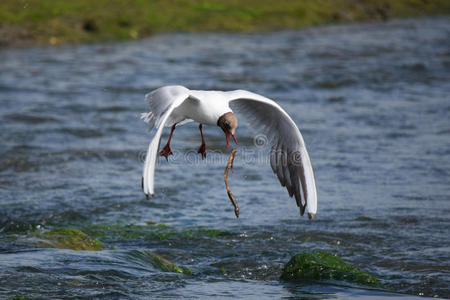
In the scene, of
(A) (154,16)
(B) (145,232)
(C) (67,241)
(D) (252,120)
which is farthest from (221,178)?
(A) (154,16)

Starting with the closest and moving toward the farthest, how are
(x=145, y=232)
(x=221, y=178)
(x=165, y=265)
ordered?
(x=165, y=265) → (x=145, y=232) → (x=221, y=178)

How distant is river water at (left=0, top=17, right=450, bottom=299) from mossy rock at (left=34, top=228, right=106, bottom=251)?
→ 0.17m

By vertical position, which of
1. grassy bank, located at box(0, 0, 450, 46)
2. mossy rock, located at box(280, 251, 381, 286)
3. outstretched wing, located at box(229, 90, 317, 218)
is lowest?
mossy rock, located at box(280, 251, 381, 286)

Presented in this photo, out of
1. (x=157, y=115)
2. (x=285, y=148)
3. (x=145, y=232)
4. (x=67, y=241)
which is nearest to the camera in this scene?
(x=157, y=115)

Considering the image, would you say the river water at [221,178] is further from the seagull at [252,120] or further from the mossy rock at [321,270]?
the seagull at [252,120]

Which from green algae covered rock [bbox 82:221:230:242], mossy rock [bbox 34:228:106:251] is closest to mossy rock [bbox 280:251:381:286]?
green algae covered rock [bbox 82:221:230:242]

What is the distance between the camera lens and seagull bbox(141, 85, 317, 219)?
5367 mm

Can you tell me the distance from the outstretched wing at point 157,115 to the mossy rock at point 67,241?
4.84 feet

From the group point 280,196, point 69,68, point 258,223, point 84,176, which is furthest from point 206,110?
point 69,68

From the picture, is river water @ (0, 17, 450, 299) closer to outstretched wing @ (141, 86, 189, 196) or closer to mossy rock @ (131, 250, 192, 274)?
mossy rock @ (131, 250, 192, 274)

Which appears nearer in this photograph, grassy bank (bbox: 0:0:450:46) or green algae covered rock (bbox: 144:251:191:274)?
green algae covered rock (bbox: 144:251:191:274)

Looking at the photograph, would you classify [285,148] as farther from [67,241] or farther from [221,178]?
[221,178]

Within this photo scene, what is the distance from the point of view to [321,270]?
6.07 meters

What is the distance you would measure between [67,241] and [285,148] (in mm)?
2246
